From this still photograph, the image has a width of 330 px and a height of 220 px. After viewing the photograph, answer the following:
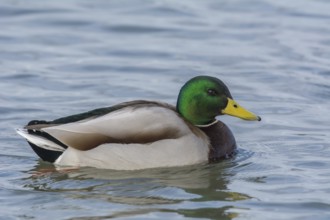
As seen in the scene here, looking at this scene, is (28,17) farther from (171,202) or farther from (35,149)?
(171,202)

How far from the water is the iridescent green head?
0.45m

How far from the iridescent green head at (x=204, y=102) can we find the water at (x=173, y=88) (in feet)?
1.49

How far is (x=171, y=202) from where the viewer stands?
9398 mm

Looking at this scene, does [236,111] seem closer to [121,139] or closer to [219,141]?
[219,141]

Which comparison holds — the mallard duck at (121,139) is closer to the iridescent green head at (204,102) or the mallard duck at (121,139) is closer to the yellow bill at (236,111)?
the iridescent green head at (204,102)

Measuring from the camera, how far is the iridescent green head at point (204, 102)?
10805 mm

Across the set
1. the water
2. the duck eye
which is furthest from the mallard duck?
the duck eye

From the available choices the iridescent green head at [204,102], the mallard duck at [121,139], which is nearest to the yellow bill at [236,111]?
the iridescent green head at [204,102]

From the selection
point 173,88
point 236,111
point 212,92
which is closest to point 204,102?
point 212,92

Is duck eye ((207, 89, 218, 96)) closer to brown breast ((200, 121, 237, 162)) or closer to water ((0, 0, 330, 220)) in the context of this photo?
brown breast ((200, 121, 237, 162))

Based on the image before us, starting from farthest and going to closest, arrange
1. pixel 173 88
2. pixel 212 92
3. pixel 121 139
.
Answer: pixel 173 88 < pixel 212 92 < pixel 121 139

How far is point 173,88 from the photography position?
1397 cm

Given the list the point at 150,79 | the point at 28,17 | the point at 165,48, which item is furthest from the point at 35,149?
the point at 28,17

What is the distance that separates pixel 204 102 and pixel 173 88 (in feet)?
10.3
